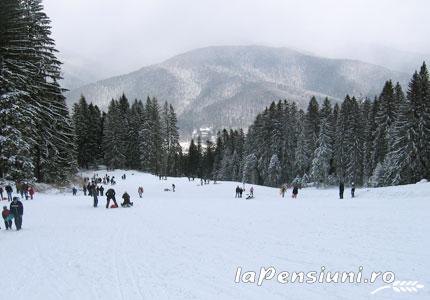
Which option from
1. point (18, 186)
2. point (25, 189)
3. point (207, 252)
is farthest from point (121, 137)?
point (207, 252)

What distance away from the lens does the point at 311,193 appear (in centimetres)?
4053

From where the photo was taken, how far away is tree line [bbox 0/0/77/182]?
3325 centimetres

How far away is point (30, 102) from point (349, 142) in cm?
4663

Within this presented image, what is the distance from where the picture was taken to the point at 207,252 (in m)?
12.8

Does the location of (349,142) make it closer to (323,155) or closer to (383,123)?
Result: (323,155)

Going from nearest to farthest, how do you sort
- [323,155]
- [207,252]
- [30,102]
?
[207,252] → [30,102] → [323,155]

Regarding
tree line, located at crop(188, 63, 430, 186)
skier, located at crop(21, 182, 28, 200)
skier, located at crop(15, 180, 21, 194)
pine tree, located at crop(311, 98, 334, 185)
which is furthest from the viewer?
pine tree, located at crop(311, 98, 334, 185)

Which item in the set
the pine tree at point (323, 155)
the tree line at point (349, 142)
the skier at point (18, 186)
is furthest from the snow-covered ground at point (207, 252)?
the pine tree at point (323, 155)

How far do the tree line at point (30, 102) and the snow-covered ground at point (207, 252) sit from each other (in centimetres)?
1261

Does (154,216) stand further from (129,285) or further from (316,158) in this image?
(316,158)

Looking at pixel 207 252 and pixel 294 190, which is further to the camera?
pixel 294 190

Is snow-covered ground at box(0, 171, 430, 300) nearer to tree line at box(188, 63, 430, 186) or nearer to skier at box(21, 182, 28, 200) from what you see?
skier at box(21, 182, 28, 200)

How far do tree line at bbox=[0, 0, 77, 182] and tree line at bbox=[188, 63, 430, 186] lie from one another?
37532 millimetres

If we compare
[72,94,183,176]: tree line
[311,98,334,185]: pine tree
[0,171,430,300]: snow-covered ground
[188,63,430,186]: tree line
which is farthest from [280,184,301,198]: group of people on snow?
[72,94,183,176]: tree line
